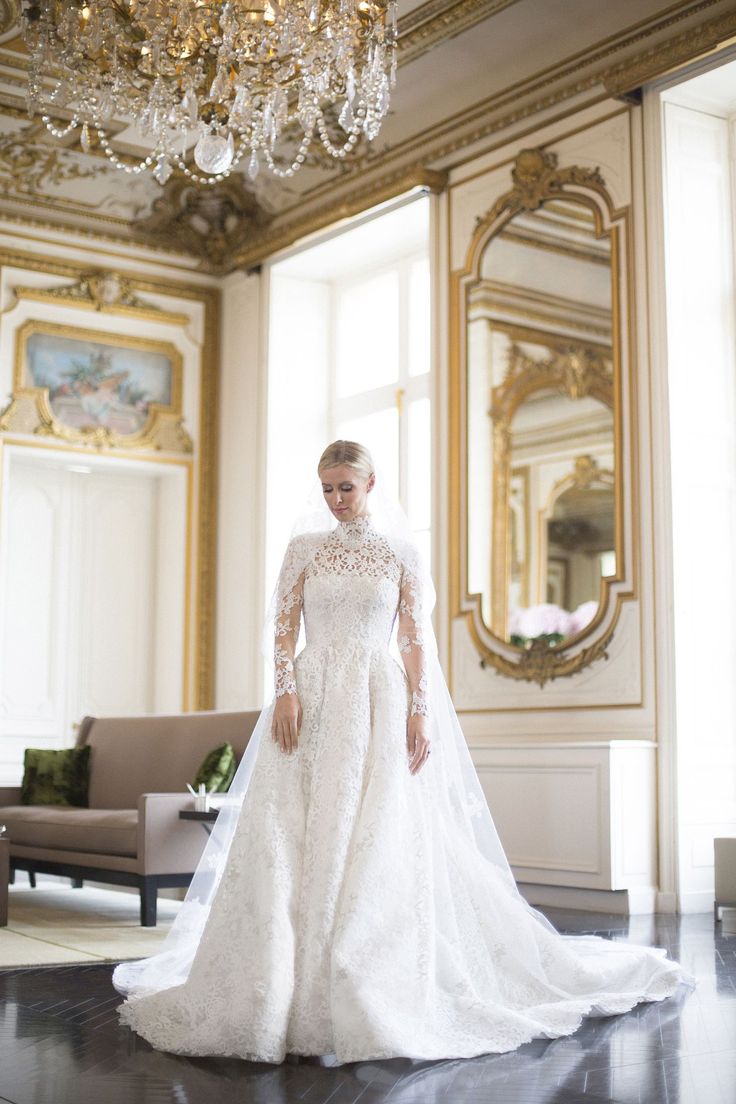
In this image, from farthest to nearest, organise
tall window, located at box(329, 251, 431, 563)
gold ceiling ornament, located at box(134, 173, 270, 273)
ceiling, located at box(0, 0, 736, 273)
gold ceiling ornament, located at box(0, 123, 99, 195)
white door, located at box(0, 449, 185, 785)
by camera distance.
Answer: gold ceiling ornament, located at box(134, 173, 270, 273) → white door, located at box(0, 449, 185, 785) → tall window, located at box(329, 251, 431, 563) → gold ceiling ornament, located at box(0, 123, 99, 195) → ceiling, located at box(0, 0, 736, 273)

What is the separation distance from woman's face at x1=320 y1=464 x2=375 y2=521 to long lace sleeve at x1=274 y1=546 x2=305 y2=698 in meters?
0.20

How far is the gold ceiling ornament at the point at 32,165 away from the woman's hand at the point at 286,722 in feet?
21.4

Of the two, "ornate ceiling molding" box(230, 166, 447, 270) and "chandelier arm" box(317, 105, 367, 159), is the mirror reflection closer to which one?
"ornate ceiling molding" box(230, 166, 447, 270)

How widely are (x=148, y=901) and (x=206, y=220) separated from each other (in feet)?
19.9

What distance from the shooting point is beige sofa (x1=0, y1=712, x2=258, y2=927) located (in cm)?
625

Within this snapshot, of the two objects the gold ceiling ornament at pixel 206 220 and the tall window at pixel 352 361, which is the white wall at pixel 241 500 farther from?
the gold ceiling ornament at pixel 206 220

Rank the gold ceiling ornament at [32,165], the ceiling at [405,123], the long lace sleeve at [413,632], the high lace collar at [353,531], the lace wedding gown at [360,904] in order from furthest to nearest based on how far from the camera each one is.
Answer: the gold ceiling ornament at [32,165]
the ceiling at [405,123]
the high lace collar at [353,531]
the long lace sleeve at [413,632]
the lace wedding gown at [360,904]

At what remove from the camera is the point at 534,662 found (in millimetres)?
7641

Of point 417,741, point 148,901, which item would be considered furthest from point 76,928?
point 417,741

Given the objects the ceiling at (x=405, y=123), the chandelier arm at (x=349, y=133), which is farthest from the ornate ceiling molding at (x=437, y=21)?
the chandelier arm at (x=349, y=133)

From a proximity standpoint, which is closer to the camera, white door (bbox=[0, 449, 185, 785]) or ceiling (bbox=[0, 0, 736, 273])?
ceiling (bbox=[0, 0, 736, 273])

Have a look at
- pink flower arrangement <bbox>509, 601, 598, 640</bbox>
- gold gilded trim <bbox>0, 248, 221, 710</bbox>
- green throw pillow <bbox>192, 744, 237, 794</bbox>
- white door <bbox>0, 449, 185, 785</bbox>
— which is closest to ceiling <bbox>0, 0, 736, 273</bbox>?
gold gilded trim <bbox>0, 248, 221, 710</bbox>

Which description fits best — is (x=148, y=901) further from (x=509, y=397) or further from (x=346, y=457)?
(x=509, y=397)

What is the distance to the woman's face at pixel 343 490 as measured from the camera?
405 centimetres
